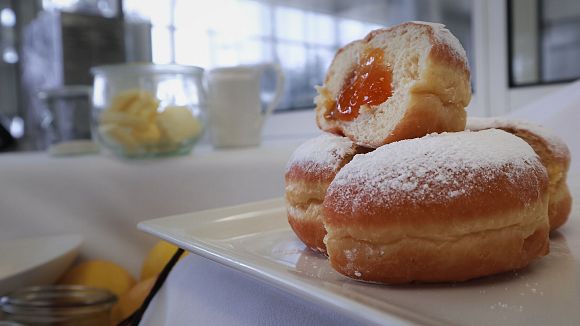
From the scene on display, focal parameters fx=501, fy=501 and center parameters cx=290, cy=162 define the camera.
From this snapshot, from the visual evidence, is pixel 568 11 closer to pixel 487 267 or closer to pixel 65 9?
pixel 487 267

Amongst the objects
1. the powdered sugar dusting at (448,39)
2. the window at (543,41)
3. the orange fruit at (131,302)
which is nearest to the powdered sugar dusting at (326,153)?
the powdered sugar dusting at (448,39)

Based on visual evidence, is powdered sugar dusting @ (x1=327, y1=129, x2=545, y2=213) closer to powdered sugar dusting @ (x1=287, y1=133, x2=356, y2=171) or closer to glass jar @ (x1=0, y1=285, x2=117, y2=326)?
powdered sugar dusting @ (x1=287, y1=133, x2=356, y2=171)

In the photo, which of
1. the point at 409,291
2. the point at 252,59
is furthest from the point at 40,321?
the point at 252,59

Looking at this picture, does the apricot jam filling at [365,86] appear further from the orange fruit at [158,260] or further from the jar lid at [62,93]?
the jar lid at [62,93]

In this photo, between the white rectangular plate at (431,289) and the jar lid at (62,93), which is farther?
the jar lid at (62,93)

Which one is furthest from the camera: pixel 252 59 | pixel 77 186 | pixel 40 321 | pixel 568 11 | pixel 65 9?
pixel 252 59

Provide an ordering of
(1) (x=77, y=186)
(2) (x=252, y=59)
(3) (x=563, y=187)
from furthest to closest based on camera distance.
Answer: (2) (x=252, y=59) < (1) (x=77, y=186) < (3) (x=563, y=187)

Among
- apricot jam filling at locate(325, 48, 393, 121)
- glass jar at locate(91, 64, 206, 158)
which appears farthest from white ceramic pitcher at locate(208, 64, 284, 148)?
apricot jam filling at locate(325, 48, 393, 121)
